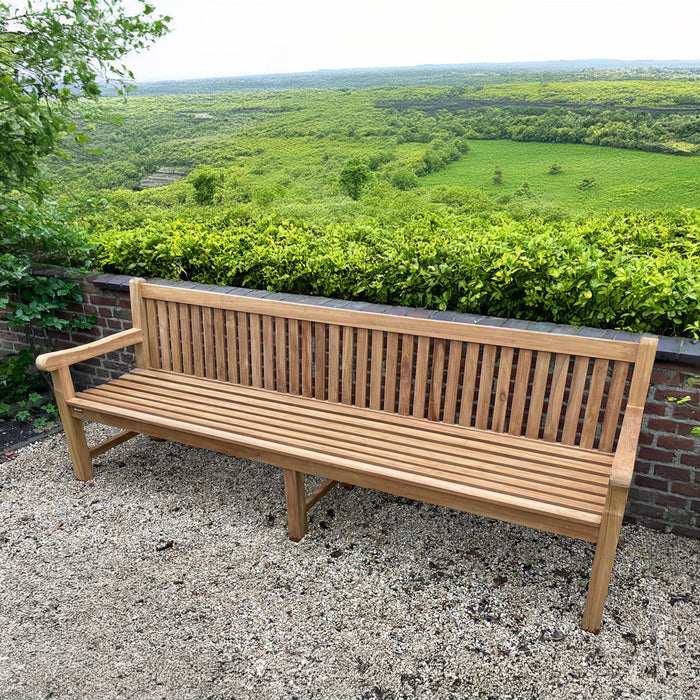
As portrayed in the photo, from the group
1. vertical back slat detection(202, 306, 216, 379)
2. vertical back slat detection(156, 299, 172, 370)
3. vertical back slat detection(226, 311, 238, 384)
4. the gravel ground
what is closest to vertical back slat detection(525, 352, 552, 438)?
the gravel ground

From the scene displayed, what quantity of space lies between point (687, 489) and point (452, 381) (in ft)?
4.27

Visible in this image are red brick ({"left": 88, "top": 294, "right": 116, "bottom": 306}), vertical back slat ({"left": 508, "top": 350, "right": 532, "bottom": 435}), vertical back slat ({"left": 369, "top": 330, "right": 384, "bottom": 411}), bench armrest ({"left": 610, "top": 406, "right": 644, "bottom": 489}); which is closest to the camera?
bench armrest ({"left": 610, "top": 406, "right": 644, "bottom": 489})

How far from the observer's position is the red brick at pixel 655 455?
306 centimetres

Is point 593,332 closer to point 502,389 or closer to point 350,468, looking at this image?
point 502,389

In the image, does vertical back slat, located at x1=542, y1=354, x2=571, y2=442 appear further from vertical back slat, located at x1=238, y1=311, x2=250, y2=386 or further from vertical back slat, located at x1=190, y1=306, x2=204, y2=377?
vertical back slat, located at x1=190, y1=306, x2=204, y2=377

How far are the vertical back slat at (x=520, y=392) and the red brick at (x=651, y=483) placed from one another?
66cm

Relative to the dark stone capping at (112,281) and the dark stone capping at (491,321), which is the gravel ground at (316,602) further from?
the dark stone capping at (112,281)

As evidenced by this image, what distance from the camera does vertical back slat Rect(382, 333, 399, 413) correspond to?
3.31m

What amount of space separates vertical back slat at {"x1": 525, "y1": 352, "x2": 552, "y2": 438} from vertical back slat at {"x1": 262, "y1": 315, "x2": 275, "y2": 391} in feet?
5.07

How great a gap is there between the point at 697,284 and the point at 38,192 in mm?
4481

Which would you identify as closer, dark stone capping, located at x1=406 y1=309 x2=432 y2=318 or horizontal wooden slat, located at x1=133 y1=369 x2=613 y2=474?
horizontal wooden slat, located at x1=133 y1=369 x2=613 y2=474

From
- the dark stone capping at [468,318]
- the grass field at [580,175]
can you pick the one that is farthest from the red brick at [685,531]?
the grass field at [580,175]

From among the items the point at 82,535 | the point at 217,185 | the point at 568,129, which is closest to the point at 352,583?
the point at 82,535

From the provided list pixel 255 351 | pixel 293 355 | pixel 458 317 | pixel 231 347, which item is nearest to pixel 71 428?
pixel 231 347
